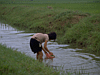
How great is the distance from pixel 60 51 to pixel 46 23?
7140 mm

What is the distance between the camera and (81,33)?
10859mm

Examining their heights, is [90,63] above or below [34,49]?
below

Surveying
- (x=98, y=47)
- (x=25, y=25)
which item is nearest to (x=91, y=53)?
(x=98, y=47)

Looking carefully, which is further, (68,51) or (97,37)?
(97,37)

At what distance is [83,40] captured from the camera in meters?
10.3

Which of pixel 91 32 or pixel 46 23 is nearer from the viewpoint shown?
pixel 91 32

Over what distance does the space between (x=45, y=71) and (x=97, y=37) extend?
17.8 ft

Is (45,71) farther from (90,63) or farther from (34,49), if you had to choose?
(90,63)

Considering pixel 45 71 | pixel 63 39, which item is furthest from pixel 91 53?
pixel 45 71

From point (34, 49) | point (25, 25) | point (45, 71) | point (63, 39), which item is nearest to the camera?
point (45, 71)

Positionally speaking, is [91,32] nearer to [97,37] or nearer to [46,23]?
[97,37]

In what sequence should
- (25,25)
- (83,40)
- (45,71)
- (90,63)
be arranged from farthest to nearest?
(25,25) < (83,40) < (90,63) < (45,71)

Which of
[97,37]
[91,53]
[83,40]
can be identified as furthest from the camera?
[83,40]

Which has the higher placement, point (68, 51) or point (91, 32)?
point (91, 32)
